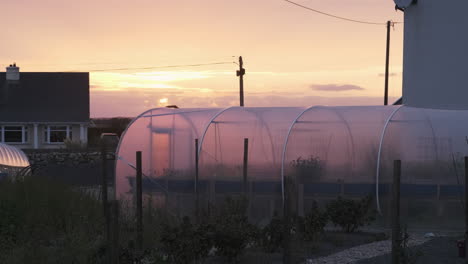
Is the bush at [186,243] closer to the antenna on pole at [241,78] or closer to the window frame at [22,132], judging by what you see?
the antenna on pole at [241,78]

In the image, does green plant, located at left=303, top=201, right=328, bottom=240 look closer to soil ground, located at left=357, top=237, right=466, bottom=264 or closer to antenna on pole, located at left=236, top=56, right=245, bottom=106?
soil ground, located at left=357, top=237, right=466, bottom=264

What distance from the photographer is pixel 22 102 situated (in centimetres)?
4416

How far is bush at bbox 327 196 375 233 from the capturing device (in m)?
12.8

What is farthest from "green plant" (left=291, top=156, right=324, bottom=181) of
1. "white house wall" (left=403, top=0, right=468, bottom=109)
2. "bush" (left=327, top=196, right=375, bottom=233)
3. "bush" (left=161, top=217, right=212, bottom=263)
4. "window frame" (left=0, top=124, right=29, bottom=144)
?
"window frame" (left=0, top=124, right=29, bottom=144)

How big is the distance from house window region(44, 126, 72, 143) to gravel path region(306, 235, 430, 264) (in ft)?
113

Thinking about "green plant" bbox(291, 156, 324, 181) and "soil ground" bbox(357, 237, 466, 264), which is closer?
"soil ground" bbox(357, 237, 466, 264)

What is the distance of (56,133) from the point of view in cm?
4422

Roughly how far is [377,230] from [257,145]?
355cm

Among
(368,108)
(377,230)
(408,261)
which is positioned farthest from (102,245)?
(368,108)

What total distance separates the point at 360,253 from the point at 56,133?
3597 centimetres

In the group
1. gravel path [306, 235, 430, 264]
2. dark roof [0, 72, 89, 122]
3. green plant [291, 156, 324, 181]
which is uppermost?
dark roof [0, 72, 89, 122]

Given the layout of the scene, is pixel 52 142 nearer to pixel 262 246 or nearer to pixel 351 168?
pixel 351 168

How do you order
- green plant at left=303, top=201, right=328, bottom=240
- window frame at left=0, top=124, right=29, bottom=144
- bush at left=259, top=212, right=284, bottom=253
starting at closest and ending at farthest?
bush at left=259, top=212, right=284, bottom=253, green plant at left=303, top=201, right=328, bottom=240, window frame at left=0, top=124, right=29, bottom=144

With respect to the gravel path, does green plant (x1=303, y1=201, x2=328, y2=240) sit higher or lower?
higher
